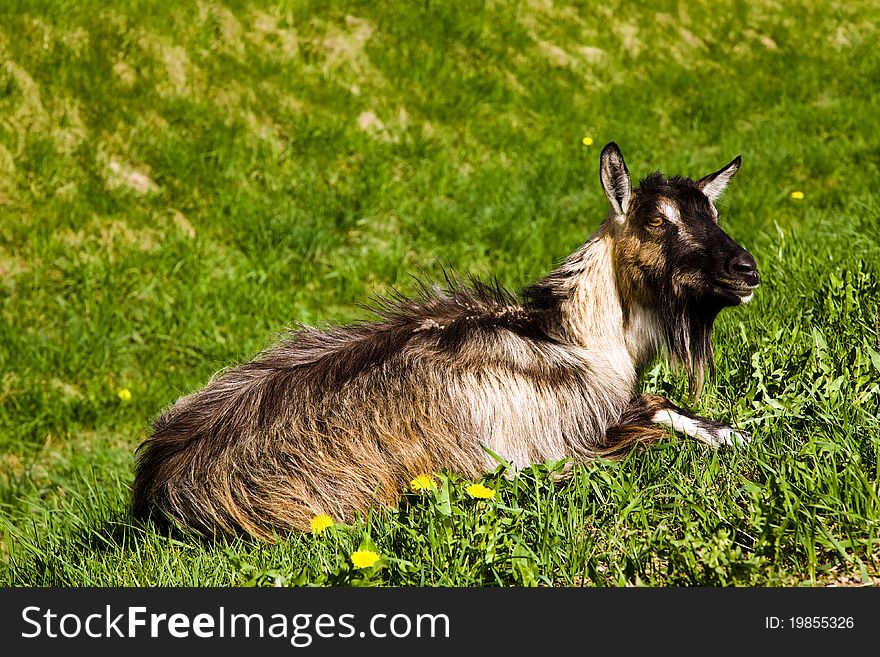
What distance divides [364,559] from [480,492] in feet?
1.78

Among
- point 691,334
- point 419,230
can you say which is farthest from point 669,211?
point 419,230

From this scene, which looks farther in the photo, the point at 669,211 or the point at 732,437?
the point at 669,211

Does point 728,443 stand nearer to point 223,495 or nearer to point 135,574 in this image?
point 223,495

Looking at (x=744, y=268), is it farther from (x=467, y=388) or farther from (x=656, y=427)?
(x=467, y=388)

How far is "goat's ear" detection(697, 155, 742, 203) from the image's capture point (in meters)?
4.71

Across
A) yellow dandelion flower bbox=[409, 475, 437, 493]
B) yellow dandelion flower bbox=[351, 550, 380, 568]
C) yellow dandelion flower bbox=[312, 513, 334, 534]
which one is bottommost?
yellow dandelion flower bbox=[351, 550, 380, 568]

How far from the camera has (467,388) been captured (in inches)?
169

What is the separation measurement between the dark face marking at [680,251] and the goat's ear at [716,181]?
12cm

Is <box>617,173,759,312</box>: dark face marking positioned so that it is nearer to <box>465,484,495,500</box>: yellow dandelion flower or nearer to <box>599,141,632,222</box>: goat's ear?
<box>599,141,632,222</box>: goat's ear

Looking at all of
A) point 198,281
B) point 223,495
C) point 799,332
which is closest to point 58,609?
point 223,495

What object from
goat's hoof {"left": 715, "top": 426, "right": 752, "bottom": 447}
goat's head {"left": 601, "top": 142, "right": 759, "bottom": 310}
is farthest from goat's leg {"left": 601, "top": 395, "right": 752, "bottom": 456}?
goat's head {"left": 601, "top": 142, "right": 759, "bottom": 310}

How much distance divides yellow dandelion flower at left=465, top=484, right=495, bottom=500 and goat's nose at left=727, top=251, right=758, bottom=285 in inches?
58.6

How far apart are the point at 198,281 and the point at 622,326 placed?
393cm

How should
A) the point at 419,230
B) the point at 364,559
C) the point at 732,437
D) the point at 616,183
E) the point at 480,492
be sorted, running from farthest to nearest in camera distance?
the point at 419,230 → the point at 616,183 → the point at 732,437 → the point at 480,492 → the point at 364,559
